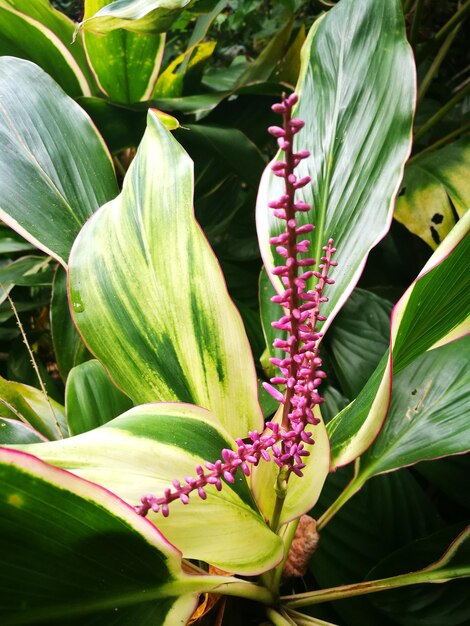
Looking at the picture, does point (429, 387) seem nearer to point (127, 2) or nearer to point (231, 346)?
point (231, 346)

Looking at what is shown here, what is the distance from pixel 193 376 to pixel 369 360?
1.01 feet

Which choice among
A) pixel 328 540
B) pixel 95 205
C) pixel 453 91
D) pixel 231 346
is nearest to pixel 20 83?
pixel 95 205

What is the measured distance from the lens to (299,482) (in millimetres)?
450

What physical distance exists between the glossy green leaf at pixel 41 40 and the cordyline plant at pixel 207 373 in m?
0.23

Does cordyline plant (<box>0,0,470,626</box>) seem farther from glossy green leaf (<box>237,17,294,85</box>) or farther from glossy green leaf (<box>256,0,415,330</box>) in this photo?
glossy green leaf (<box>237,17,294,85</box>)

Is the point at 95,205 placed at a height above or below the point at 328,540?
above

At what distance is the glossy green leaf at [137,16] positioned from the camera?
517 mm

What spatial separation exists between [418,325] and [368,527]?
303 millimetres

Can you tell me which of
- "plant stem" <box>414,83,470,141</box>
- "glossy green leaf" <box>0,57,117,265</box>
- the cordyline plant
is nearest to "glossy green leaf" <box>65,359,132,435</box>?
the cordyline plant

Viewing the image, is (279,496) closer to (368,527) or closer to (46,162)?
(368,527)

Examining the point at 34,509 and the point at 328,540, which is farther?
the point at 328,540

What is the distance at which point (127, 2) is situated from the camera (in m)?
0.54

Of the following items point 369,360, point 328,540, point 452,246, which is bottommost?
point 328,540

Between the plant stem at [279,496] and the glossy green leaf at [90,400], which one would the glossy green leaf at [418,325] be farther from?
the glossy green leaf at [90,400]
